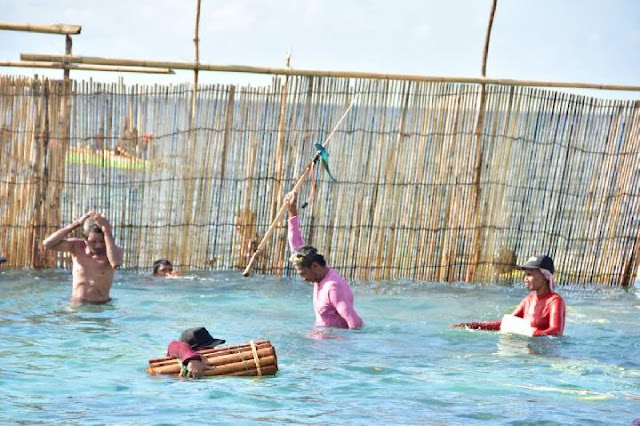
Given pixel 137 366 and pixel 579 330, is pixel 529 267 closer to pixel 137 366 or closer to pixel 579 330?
pixel 579 330

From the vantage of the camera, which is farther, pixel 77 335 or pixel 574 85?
pixel 574 85

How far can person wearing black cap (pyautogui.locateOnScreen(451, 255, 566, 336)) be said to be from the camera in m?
11.5

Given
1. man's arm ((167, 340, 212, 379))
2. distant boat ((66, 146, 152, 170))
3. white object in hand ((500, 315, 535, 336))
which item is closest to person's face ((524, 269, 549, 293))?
white object in hand ((500, 315, 535, 336))

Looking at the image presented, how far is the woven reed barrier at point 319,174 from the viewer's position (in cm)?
1487

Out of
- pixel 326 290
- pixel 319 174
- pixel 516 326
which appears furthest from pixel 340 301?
pixel 319 174

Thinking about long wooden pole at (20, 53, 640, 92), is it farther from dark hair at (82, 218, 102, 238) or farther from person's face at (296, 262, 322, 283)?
person's face at (296, 262, 322, 283)

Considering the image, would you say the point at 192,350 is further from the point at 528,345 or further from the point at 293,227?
the point at 528,345

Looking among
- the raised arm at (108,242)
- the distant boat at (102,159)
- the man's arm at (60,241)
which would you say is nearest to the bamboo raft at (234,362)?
the raised arm at (108,242)

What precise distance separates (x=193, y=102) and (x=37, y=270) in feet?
9.93

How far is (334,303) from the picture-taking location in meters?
11.6

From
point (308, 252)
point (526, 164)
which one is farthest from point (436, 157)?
point (308, 252)

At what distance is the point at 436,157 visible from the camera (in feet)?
50.0

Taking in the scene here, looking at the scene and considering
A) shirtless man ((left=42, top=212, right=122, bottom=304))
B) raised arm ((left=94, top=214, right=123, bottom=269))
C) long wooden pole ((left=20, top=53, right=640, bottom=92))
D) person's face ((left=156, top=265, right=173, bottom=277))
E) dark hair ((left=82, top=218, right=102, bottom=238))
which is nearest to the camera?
raised arm ((left=94, top=214, right=123, bottom=269))

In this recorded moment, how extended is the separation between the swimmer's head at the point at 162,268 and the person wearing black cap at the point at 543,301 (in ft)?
16.9
